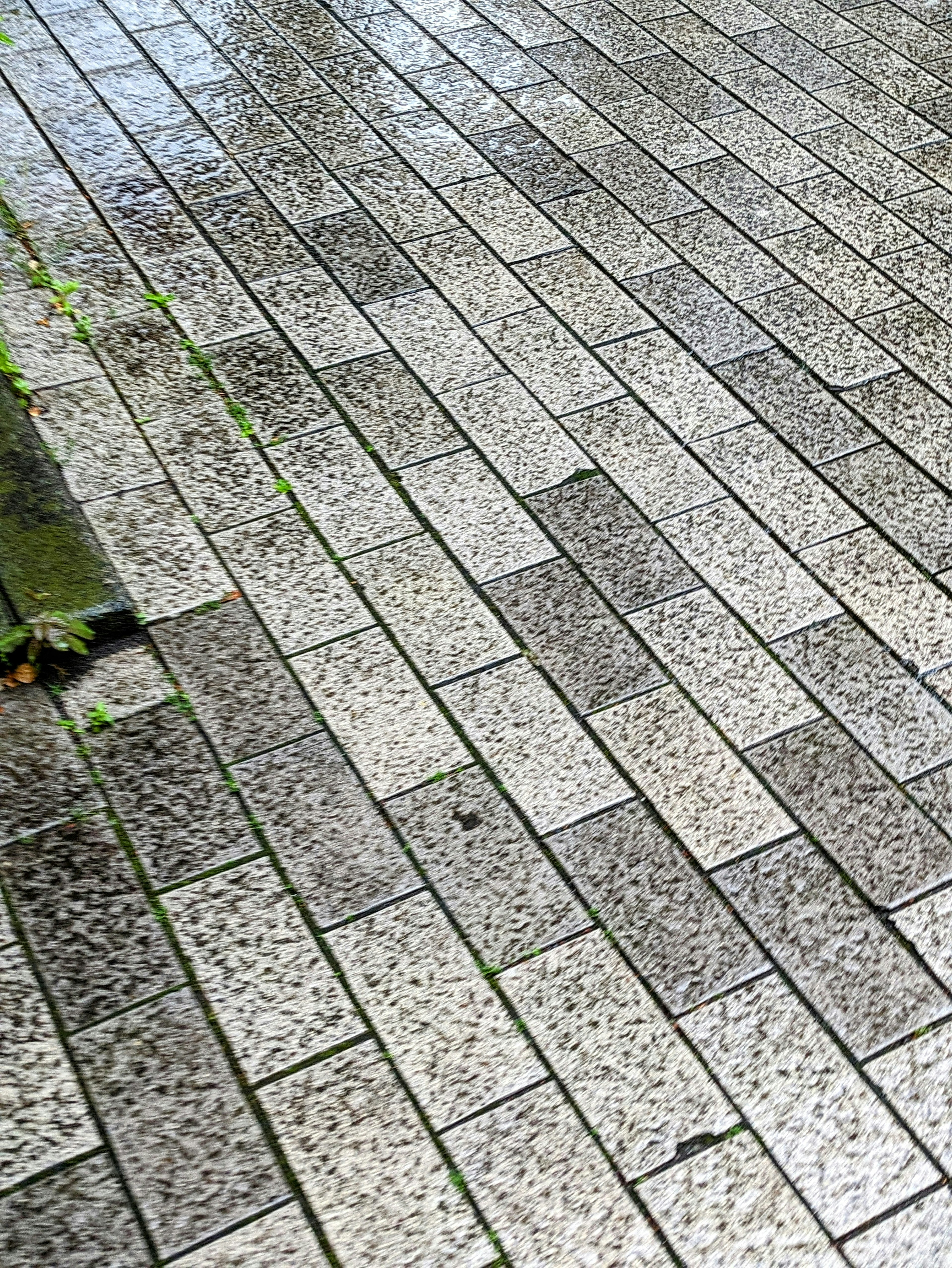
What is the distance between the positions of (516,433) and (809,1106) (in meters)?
2.42

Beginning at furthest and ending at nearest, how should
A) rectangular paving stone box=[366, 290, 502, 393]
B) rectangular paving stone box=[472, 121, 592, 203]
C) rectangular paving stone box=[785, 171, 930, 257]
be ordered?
rectangular paving stone box=[472, 121, 592, 203] < rectangular paving stone box=[785, 171, 930, 257] < rectangular paving stone box=[366, 290, 502, 393]

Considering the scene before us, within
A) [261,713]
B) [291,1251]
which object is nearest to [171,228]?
[261,713]

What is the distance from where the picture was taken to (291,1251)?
2.35 metres

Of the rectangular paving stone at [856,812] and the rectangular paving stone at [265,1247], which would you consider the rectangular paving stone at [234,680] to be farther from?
the rectangular paving stone at [856,812]

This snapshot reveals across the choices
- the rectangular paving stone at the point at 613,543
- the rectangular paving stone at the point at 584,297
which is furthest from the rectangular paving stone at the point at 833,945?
the rectangular paving stone at the point at 584,297

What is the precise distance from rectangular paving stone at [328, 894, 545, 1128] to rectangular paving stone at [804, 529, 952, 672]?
1.72 metres

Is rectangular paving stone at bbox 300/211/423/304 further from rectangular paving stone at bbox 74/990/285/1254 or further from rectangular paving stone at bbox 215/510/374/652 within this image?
rectangular paving stone at bbox 74/990/285/1254

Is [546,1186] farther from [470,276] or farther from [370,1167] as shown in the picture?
[470,276]

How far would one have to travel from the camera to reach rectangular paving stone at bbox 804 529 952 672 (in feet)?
11.7

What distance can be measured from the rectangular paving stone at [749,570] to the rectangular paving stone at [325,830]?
1373 mm

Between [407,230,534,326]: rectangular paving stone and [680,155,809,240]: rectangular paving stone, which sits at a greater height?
[680,155,809,240]: rectangular paving stone

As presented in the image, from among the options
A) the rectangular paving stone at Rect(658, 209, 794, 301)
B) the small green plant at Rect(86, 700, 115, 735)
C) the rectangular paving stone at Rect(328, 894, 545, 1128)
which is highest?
the rectangular paving stone at Rect(658, 209, 794, 301)

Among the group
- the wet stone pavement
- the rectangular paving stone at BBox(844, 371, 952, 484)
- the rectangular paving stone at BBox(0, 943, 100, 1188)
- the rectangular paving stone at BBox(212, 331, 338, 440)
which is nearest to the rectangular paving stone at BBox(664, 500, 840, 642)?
the wet stone pavement

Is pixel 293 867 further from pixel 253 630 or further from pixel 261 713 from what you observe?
pixel 253 630
